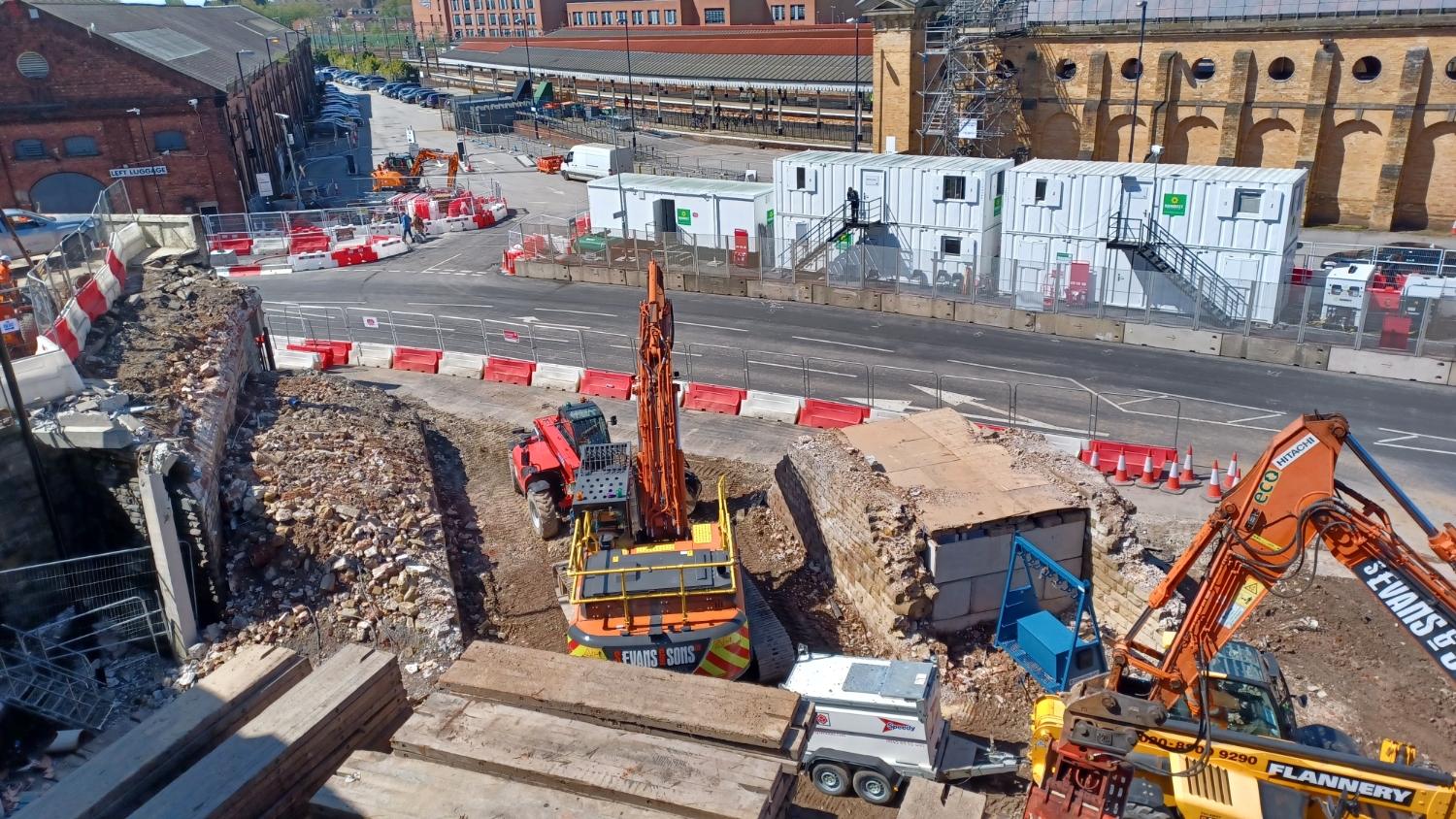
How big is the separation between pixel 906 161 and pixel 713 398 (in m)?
12.5

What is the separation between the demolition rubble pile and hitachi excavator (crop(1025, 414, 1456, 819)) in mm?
8036

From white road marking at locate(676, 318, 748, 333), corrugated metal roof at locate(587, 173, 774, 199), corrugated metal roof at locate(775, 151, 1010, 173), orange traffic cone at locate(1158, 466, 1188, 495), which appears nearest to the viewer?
orange traffic cone at locate(1158, 466, 1188, 495)

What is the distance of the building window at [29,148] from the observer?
134 ft

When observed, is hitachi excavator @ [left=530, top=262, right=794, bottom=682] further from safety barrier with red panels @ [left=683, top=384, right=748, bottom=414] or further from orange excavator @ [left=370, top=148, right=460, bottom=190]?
orange excavator @ [left=370, top=148, right=460, bottom=190]

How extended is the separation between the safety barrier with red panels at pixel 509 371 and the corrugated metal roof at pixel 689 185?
1154cm

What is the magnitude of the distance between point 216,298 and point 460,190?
26417 mm

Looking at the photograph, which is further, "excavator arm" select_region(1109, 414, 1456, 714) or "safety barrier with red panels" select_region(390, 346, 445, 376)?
"safety barrier with red panels" select_region(390, 346, 445, 376)

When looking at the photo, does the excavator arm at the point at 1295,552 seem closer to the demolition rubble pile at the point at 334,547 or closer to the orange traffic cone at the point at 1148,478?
the demolition rubble pile at the point at 334,547

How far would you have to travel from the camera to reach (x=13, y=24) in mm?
38625

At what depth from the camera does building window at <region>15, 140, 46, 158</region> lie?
40.9 m

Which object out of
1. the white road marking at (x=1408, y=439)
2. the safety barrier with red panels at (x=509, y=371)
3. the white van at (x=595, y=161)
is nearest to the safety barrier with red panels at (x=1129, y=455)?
the white road marking at (x=1408, y=439)

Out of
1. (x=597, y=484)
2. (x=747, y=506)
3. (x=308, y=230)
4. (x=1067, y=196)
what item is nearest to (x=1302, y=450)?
(x=597, y=484)

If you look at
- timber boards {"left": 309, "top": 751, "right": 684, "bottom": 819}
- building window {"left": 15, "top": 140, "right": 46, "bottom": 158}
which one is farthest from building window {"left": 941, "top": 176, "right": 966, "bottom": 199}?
building window {"left": 15, "top": 140, "right": 46, "bottom": 158}

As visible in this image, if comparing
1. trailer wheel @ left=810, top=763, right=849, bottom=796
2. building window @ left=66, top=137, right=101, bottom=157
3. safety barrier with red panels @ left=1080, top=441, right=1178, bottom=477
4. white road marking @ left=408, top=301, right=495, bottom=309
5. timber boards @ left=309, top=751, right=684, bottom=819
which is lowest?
trailer wheel @ left=810, top=763, right=849, bottom=796
